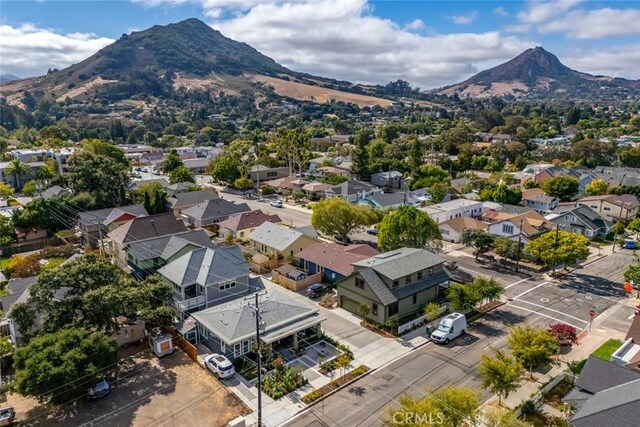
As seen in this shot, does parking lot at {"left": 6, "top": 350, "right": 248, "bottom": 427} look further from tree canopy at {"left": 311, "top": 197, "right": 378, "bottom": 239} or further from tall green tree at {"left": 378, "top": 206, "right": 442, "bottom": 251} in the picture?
tree canopy at {"left": 311, "top": 197, "right": 378, "bottom": 239}

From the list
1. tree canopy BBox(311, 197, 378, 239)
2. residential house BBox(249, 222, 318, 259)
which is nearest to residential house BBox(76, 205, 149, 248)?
residential house BBox(249, 222, 318, 259)

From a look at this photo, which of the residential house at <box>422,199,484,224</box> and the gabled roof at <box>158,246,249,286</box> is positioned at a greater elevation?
the gabled roof at <box>158,246,249,286</box>

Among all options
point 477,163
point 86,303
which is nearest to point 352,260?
point 86,303

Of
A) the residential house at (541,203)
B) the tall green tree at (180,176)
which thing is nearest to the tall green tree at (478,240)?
the residential house at (541,203)

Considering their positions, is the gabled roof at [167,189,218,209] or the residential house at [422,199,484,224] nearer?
the residential house at [422,199,484,224]

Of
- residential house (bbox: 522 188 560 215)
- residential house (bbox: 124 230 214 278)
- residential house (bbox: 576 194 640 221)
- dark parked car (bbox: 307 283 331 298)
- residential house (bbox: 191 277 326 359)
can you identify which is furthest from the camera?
residential house (bbox: 522 188 560 215)

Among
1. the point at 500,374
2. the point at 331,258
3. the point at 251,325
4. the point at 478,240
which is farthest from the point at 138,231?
the point at 500,374

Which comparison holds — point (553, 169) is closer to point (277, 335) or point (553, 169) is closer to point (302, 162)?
point (302, 162)

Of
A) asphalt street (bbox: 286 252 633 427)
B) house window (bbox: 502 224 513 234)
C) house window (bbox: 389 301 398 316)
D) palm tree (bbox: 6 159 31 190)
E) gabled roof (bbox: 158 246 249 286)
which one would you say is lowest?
asphalt street (bbox: 286 252 633 427)
